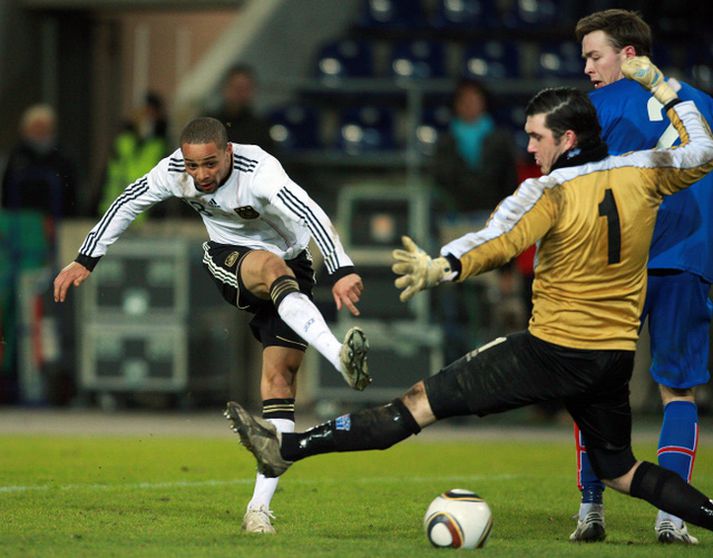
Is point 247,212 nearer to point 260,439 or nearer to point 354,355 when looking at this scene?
point 354,355

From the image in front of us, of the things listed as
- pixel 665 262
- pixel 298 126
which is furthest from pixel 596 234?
pixel 298 126

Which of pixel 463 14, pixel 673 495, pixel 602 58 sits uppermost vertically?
pixel 463 14

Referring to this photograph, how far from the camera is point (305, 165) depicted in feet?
48.8

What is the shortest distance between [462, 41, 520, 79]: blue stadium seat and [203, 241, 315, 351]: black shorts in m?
9.68

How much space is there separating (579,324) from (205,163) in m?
1.87

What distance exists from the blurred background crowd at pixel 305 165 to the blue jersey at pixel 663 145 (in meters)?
5.79

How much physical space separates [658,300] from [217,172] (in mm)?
2030

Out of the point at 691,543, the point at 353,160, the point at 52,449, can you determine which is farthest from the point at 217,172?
the point at 353,160

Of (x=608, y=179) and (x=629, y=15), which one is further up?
(x=629, y=15)

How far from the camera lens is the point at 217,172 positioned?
6555mm

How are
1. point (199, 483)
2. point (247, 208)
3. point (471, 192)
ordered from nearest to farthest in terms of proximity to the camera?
point (247, 208) → point (199, 483) → point (471, 192)

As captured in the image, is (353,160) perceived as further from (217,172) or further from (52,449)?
(217,172)

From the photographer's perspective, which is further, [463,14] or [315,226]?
[463,14]

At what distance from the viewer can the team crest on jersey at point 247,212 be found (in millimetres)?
6687
